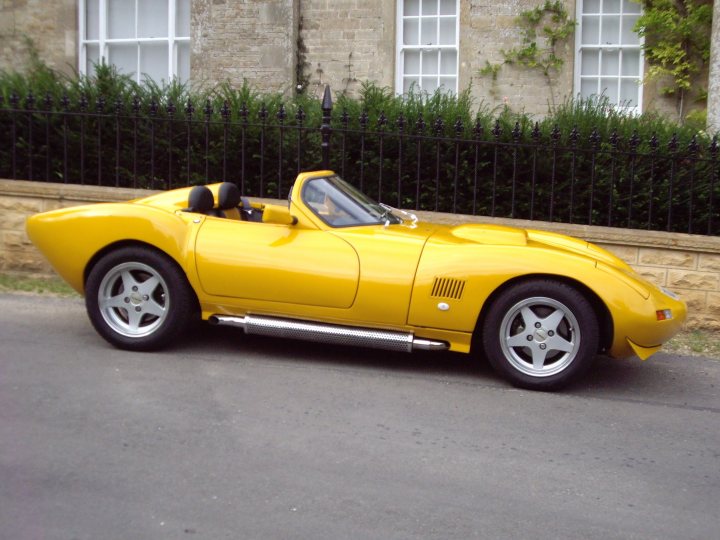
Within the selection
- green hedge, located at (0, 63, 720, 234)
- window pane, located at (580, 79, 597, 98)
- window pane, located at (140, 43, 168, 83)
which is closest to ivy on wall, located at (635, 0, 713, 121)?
window pane, located at (580, 79, 597, 98)

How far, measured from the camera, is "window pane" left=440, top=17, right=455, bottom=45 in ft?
45.8

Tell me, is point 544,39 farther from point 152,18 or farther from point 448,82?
point 152,18

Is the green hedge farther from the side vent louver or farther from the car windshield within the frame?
the side vent louver

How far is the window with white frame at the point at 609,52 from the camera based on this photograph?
43.8 feet

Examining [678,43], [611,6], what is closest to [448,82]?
[611,6]

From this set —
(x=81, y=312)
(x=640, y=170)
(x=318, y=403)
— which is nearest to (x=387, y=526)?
(x=318, y=403)

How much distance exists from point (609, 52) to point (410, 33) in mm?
2852

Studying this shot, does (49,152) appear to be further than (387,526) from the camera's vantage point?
Yes

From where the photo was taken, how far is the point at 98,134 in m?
9.89

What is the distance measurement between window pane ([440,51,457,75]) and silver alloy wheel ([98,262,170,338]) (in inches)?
327

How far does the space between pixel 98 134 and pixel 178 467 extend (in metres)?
5.98

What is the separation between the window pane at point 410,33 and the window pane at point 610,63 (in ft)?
8.76

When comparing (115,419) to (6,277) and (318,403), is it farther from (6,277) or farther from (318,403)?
(6,277)

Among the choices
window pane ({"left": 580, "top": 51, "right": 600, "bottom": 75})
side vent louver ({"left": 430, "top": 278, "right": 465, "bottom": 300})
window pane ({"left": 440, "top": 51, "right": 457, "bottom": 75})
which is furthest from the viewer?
window pane ({"left": 440, "top": 51, "right": 457, "bottom": 75})
